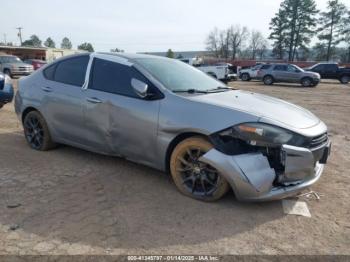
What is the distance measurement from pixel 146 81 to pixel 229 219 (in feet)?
6.20

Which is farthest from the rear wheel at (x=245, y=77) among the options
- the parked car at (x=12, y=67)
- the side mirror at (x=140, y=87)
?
the side mirror at (x=140, y=87)

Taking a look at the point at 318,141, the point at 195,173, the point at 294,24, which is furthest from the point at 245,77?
the point at 294,24

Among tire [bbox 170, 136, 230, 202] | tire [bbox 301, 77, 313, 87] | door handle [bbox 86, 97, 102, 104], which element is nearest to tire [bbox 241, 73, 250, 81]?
tire [bbox 301, 77, 313, 87]

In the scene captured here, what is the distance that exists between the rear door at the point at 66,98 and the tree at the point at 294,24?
7266 cm

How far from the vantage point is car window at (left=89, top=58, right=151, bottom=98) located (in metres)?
4.46

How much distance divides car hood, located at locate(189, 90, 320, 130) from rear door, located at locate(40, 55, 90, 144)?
5.91 feet

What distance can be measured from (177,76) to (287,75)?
76.5 feet

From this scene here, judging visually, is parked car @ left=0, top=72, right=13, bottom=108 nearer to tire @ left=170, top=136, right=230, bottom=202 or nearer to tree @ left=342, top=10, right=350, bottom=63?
tire @ left=170, top=136, right=230, bottom=202

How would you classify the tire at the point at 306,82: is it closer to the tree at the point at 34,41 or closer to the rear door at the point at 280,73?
the rear door at the point at 280,73

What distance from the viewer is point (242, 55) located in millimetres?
96062

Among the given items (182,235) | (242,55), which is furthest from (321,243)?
(242,55)

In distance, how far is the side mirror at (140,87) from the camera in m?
4.09

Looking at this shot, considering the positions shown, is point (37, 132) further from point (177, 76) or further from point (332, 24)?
point (332, 24)

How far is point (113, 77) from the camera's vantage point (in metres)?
4.68
